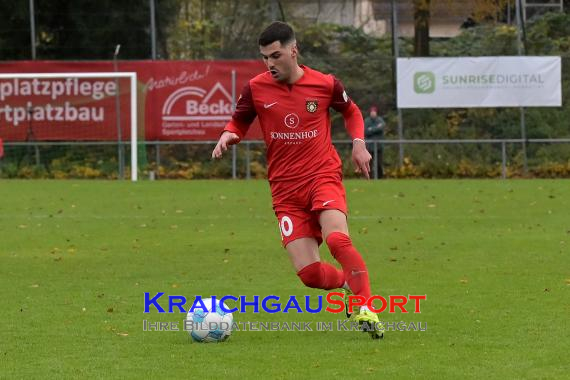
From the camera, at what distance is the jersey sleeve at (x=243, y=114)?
28.1 ft

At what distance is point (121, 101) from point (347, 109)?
21365 millimetres

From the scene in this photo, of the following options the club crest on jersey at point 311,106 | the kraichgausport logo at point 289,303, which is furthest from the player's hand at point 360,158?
the kraichgausport logo at point 289,303

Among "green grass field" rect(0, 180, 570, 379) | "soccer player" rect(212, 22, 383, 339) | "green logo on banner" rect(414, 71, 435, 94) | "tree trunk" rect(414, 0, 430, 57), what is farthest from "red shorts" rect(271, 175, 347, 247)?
"tree trunk" rect(414, 0, 430, 57)

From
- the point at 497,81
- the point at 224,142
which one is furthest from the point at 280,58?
the point at 497,81

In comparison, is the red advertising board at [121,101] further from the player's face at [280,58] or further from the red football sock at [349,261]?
the red football sock at [349,261]

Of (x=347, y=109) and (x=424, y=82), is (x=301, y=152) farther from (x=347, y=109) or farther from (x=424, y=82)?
(x=424, y=82)

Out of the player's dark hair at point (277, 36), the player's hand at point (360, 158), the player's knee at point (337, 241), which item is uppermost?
the player's dark hair at point (277, 36)

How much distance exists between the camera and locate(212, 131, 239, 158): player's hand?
8.25 meters

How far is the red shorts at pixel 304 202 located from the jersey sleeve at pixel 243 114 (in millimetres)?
482

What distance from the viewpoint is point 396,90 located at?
1161 inches

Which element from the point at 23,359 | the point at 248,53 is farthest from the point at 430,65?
the point at 23,359

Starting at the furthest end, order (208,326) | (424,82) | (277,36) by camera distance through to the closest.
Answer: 1. (424,82)
2. (277,36)
3. (208,326)

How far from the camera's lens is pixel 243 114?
863cm

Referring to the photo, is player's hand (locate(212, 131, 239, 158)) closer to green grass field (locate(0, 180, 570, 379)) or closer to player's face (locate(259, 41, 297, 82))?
player's face (locate(259, 41, 297, 82))
